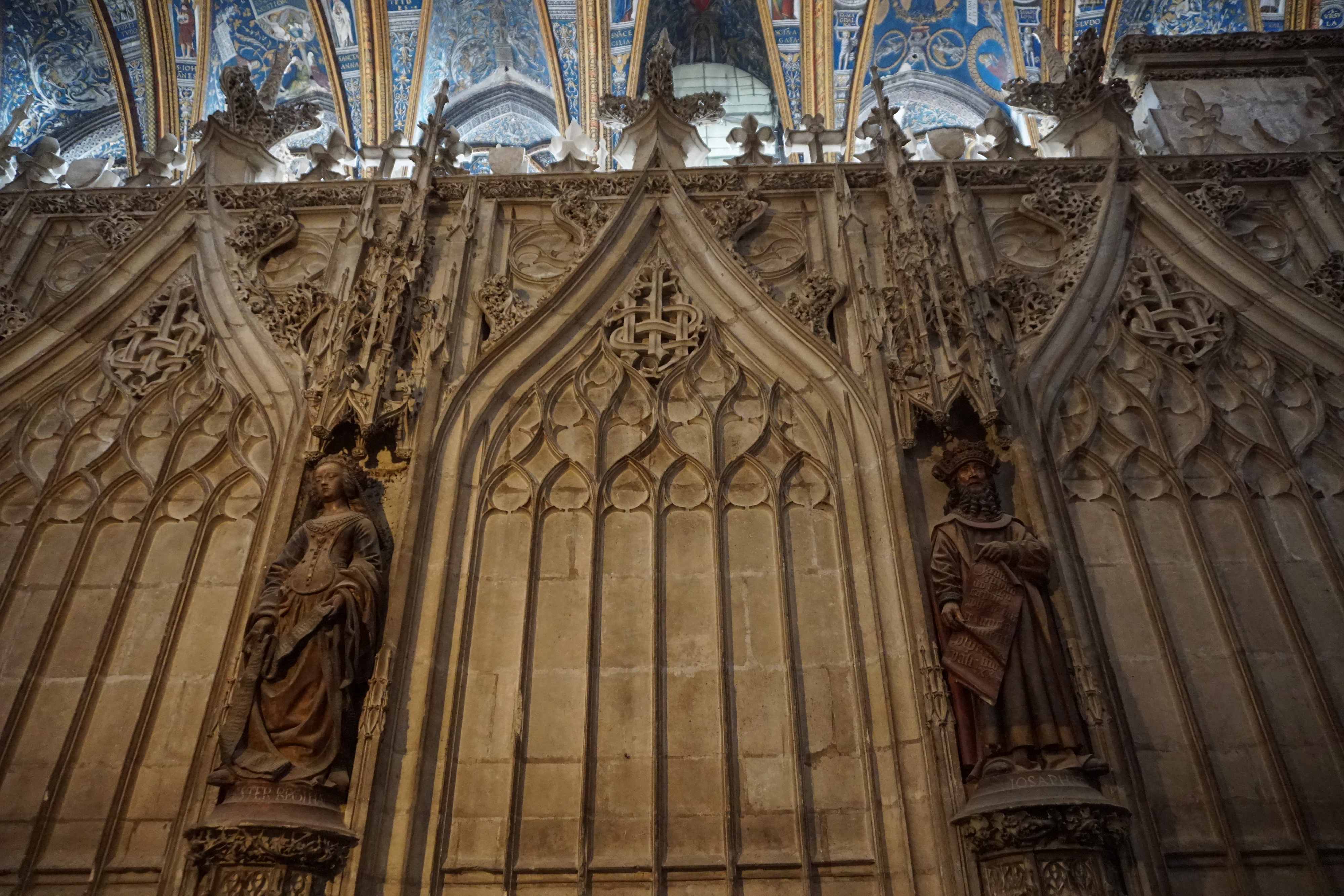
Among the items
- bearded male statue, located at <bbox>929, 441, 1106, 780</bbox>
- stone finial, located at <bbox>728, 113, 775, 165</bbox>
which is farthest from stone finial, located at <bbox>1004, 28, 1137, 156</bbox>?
bearded male statue, located at <bbox>929, 441, 1106, 780</bbox>

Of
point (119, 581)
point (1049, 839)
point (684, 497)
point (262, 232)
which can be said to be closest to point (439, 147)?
point (262, 232)

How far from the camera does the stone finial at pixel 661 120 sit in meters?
9.02

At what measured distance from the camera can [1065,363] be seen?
7.47 metres

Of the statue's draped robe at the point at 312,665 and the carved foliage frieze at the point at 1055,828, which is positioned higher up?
the statue's draped robe at the point at 312,665

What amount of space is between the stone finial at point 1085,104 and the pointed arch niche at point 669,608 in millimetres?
3762

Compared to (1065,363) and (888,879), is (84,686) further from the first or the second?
(1065,363)

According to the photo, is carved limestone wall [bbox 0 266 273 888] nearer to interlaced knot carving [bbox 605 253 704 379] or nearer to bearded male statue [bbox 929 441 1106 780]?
interlaced knot carving [bbox 605 253 704 379]

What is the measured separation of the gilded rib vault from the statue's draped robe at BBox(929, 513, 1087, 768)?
27 mm

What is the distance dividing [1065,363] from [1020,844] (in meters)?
3.86

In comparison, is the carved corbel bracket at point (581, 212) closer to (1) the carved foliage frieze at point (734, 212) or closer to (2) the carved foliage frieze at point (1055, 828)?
(1) the carved foliage frieze at point (734, 212)

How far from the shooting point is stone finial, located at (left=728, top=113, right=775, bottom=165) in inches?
353

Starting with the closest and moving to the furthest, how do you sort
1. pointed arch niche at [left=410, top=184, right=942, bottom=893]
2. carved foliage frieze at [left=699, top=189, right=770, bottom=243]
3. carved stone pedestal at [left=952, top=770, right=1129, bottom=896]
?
carved stone pedestal at [left=952, top=770, right=1129, bottom=896]
pointed arch niche at [left=410, top=184, right=942, bottom=893]
carved foliage frieze at [left=699, top=189, right=770, bottom=243]

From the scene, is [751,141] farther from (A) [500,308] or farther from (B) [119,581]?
(B) [119,581]

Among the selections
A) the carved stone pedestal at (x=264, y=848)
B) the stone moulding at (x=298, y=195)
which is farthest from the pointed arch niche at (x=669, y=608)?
the stone moulding at (x=298, y=195)
